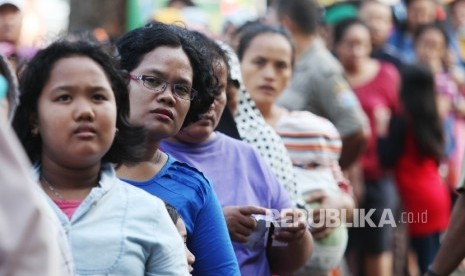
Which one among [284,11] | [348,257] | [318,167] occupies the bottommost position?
[348,257]

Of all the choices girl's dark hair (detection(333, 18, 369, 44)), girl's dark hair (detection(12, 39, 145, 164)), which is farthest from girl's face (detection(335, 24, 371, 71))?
girl's dark hair (detection(12, 39, 145, 164))

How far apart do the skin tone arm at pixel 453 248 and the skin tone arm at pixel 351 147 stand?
281 cm

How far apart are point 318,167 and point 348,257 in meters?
3.27

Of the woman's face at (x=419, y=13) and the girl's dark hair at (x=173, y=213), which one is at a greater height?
the woman's face at (x=419, y=13)

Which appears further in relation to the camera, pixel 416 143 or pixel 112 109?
pixel 416 143

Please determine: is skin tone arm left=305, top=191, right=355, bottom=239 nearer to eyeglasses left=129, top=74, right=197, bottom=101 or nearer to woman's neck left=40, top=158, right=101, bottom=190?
eyeglasses left=129, top=74, right=197, bottom=101

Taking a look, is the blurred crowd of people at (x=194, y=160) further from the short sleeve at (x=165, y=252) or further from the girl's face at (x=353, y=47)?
the girl's face at (x=353, y=47)

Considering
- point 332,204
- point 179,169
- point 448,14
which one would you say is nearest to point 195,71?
point 179,169

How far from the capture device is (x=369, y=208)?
9.39 metres

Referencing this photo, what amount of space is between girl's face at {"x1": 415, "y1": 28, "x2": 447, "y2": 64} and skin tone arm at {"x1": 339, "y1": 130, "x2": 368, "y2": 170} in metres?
3.64

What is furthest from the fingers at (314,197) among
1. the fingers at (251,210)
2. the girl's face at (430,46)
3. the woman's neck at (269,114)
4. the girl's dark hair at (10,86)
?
the girl's face at (430,46)

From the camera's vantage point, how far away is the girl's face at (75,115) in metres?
3.78

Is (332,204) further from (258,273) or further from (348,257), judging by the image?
(348,257)

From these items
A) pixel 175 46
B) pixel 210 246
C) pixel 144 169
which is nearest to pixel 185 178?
pixel 144 169
